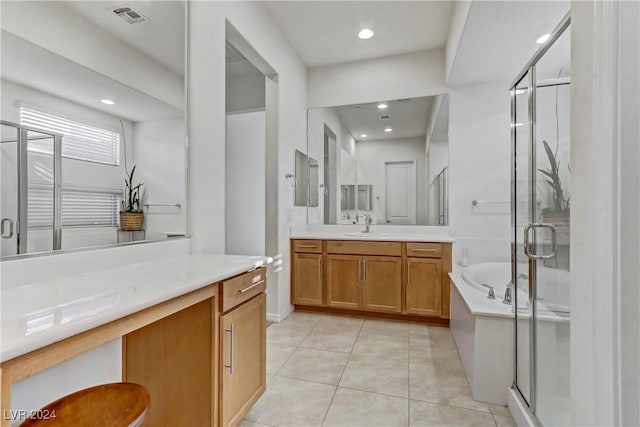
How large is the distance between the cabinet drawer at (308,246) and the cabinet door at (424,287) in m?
0.91

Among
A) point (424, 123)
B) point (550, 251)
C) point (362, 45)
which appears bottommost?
point (550, 251)

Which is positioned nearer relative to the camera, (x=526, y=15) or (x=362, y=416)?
(x=362, y=416)

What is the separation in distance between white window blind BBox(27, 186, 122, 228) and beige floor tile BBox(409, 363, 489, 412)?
1868mm

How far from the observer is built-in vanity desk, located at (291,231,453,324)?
2910 mm

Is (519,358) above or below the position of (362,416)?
above

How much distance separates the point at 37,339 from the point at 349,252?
2657mm

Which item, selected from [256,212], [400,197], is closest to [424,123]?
[400,197]

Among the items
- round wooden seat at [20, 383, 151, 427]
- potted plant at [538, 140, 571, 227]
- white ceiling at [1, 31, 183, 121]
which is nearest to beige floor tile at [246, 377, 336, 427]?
round wooden seat at [20, 383, 151, 427]

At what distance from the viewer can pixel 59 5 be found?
1192mm

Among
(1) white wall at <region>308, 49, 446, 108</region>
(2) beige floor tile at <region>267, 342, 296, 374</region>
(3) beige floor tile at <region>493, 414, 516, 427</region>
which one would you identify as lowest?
(3) beige floor tile at <region>493, 414, 516, 427</region>

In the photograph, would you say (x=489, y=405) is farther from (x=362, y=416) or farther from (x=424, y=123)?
(x=424, y=123)

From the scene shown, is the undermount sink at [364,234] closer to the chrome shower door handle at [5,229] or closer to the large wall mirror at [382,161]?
the large wall mirror at [382,161]

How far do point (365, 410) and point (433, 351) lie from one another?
3.16ft

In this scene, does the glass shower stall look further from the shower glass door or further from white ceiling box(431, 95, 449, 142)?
the shower glass door
